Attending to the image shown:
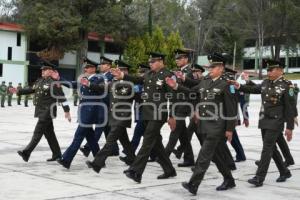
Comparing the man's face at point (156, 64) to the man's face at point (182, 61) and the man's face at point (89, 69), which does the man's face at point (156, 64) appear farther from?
the man's face at point (89, 69)

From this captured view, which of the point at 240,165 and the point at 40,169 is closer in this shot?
the point at 40,169

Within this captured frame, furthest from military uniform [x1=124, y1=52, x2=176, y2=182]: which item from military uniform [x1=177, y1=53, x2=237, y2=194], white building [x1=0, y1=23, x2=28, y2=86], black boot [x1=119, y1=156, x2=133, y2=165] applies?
Answer: white building [x1=0, y1=23, x2=28, y2=86]

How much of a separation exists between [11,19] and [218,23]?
83.9 feet

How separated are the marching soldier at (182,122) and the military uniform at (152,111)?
1154 millimetres

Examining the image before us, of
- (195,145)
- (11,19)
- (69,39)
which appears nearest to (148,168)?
(195,145)

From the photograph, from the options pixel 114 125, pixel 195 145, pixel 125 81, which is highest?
pixel 125 81

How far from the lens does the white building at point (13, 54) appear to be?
167 ft

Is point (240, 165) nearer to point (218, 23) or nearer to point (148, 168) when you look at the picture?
point (148, 168)

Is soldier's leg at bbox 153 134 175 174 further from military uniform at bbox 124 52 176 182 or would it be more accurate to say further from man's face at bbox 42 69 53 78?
man's face at bbox 42 69 53 78

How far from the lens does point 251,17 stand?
212 ft

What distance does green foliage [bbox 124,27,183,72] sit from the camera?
1907 inches

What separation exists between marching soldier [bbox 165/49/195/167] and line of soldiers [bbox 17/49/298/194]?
0.6 inches

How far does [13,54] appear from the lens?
5184 cm

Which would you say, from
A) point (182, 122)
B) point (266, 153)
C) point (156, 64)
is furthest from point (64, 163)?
point (266, 153)
